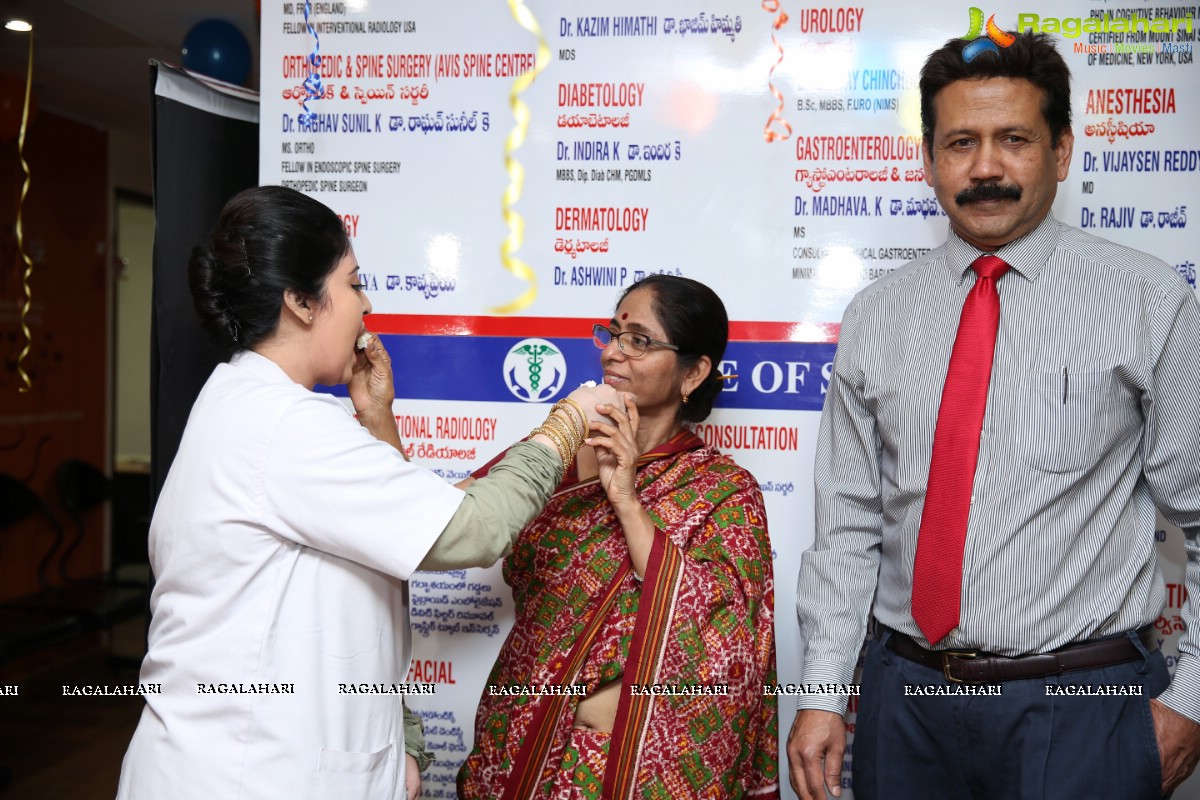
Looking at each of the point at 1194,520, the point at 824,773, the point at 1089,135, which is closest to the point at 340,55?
the point at 1089,135

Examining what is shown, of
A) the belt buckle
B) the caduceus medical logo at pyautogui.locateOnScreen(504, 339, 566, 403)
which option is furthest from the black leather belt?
the caduceus medical logo at pyautogui.locateOnScreen(504, 339, 566, 403)

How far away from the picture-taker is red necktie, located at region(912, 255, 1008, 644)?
164cm

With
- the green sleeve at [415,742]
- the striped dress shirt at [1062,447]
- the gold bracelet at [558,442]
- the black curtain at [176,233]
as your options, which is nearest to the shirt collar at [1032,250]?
the striped dress shirt at [1062,447]

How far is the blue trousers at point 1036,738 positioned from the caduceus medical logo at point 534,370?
3.72 ft

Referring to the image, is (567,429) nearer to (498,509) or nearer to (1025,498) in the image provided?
(498,509)

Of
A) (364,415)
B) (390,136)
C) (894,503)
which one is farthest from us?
(390,136)

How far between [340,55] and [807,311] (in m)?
1.41

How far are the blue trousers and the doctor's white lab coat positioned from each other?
956 mm

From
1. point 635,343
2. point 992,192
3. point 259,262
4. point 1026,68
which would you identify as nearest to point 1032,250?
point 992,192

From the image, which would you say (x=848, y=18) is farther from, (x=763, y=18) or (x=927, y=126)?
(x=927, y=126)

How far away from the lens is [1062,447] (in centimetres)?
160

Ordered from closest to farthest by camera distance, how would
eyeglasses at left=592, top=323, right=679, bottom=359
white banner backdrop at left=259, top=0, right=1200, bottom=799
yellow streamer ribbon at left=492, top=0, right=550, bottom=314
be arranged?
1. eyeglasses at left=592, top=323, right=679, bottom=359
2. white banner backdrop at left=259, top=0, right=1200, bottom=799
3. yellow streamer ribbon at left=492, top=0, right=550, bottom=314

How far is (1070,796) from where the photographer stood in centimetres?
156

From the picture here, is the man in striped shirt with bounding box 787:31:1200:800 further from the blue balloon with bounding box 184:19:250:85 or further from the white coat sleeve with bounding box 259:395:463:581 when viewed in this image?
the blue balloon with bounding box 184:19:250:85
